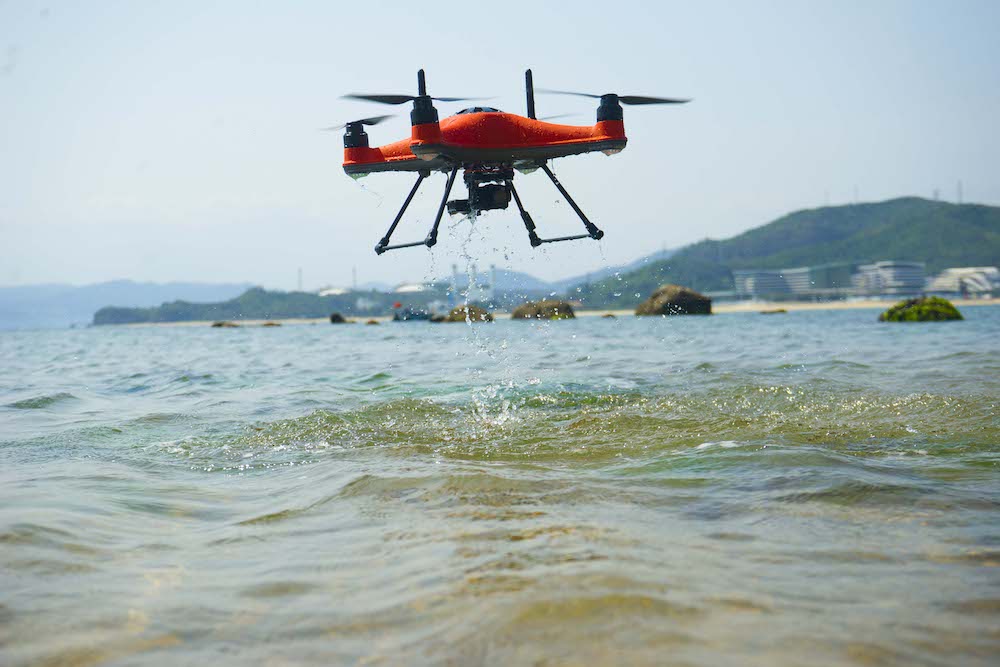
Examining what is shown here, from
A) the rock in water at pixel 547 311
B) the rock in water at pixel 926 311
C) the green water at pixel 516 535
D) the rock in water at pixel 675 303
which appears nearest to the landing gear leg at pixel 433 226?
the green water at pixel 516 535

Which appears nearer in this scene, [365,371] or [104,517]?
[104,517]

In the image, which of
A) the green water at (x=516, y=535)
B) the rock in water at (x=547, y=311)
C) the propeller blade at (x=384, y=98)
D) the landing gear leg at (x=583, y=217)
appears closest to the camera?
the green water at (x=516, y=535)

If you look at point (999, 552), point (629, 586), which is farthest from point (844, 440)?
point (629, 586)

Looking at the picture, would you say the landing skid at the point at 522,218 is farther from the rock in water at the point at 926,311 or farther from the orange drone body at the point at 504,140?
the rock in water at the point at 926,311

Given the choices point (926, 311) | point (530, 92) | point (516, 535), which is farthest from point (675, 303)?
point (516, 535)

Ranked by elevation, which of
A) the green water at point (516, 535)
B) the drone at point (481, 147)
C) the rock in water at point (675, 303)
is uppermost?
the drone at point (481, 147)

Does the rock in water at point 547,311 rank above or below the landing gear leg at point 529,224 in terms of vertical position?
below

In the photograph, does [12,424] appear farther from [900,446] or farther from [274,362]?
[274,362]
